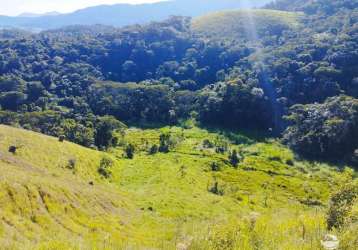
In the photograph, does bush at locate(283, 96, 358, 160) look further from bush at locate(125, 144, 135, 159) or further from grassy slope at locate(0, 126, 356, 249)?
bush at locate(125, 144, 135, 159)

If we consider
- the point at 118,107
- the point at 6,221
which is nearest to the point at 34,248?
the point at 6,221

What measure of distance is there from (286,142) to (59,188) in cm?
9465

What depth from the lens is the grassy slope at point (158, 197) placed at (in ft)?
64.6

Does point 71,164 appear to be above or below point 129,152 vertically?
above

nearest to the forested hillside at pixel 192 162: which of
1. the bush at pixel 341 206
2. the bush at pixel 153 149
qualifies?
the bush at pixel 341 206

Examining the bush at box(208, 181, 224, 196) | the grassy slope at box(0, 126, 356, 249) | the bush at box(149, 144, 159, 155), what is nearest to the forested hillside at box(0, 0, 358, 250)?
the grassy slope at box(0, 126, 356, 249)

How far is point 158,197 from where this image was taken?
264ft

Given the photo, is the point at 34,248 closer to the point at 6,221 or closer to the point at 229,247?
the point at 229,247

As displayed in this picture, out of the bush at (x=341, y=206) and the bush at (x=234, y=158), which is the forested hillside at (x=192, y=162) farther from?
the bush at (x=234, y=158)

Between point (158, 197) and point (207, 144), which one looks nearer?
point (158, 197)

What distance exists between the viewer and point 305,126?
138250mm

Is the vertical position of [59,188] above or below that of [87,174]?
above

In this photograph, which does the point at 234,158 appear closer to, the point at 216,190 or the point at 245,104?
the point at 216,190

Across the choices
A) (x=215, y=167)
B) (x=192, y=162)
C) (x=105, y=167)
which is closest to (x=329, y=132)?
(x=215, y=167)
